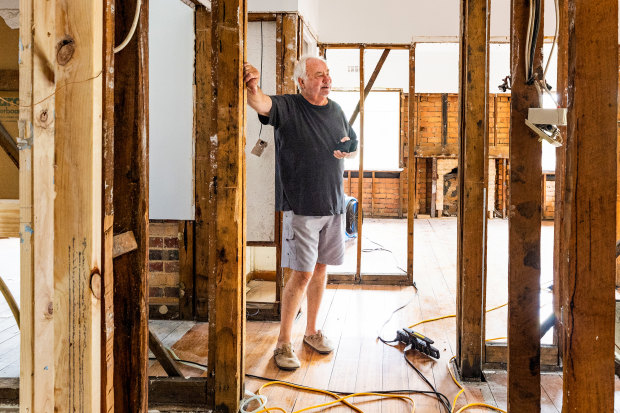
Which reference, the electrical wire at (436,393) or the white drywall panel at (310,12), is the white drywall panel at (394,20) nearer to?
the white drywall panel at (310,12)

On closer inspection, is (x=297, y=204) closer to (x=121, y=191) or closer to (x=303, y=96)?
(x=303, y=96)

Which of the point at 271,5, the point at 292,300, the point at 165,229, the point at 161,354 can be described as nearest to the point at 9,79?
the point at 161,354

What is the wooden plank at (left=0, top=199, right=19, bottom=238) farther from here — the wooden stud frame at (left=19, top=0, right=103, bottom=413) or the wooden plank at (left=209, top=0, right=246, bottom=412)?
the wooden plank at (left=209, top=0, right=246, bottom=412)

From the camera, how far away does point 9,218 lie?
101 cm

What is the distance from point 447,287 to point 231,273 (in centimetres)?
282

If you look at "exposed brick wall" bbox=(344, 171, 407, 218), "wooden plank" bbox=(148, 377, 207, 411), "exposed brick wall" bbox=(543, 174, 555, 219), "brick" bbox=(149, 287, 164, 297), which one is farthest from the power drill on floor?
"exposed brick wall" bbox=(543, 174, 555, 219)

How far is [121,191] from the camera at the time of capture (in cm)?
122

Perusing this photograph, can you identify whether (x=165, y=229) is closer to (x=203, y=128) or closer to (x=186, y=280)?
(x=186, y=280)

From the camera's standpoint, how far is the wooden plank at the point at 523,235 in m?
1.32

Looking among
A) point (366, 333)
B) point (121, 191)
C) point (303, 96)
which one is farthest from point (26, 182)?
point (366, 333)

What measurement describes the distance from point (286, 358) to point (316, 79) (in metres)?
1.46

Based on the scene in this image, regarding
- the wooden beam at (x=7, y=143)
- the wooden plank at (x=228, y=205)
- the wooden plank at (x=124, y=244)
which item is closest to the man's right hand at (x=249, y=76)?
the wooden plank at (x=228, y=205)

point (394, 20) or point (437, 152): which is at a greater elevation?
point (394, 20)

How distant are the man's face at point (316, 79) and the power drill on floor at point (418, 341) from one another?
4.70ft
